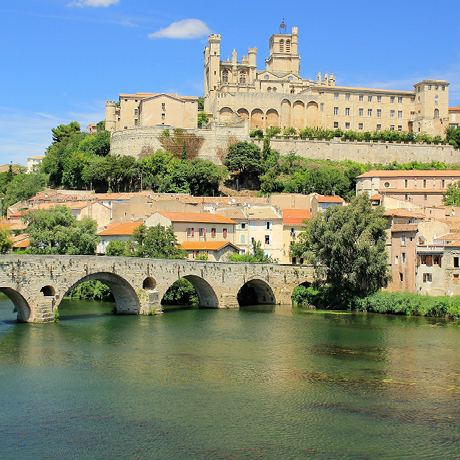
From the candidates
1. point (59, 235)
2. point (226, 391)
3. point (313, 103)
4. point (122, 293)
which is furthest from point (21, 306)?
point (313, 103)

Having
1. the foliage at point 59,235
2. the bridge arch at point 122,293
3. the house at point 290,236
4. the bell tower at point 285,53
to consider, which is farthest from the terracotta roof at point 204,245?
the bell tower at point 285,53

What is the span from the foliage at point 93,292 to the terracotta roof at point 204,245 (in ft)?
21.3

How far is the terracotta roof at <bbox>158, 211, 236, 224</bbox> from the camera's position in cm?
4861

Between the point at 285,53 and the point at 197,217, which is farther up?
the point at 285,53

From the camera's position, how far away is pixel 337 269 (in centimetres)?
4228

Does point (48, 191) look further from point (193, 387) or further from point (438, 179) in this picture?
point (193, 387)

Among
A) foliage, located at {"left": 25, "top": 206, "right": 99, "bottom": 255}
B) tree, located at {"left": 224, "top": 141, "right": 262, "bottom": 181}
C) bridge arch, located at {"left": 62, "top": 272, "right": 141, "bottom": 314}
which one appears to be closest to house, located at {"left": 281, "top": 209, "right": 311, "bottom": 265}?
foliage, located at {"left": 25, "top": 206, "right": 99, "bottom": 255}

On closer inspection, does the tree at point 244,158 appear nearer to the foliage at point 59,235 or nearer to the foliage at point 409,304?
the foliage at point 59,235

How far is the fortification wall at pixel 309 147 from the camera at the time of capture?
76.6m

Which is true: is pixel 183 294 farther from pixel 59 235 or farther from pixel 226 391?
pixel 226 391

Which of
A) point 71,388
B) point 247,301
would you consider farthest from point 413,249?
point 71,388

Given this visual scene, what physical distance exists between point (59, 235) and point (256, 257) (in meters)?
14.6

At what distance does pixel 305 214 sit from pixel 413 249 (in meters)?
15.2

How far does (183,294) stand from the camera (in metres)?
45.4
